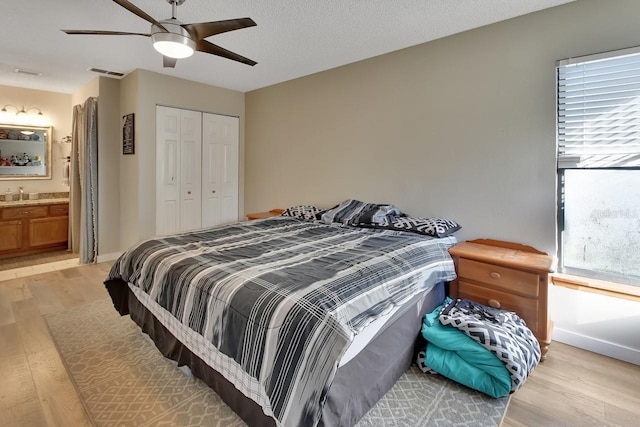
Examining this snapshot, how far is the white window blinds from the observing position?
213cm

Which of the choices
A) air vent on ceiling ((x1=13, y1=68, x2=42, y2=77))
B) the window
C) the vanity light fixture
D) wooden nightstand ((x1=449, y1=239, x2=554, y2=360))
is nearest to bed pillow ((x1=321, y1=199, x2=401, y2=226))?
wooden nightstand ((x1=449, y1=239, x2=554, y2=360))

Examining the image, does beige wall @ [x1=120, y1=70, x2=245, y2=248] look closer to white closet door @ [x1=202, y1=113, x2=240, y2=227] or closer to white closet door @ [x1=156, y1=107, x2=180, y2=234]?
white closet door @ [x1=156, y1=107, x2=180, y2=234]

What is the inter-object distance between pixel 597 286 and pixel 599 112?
46.9 inches

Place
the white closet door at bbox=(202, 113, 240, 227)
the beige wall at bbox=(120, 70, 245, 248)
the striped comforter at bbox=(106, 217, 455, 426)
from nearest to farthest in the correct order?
the striped comforter at bbox=(106, 217, 455, 426)
the beige wall at bbox=(120, 70, 245, 248)
the white closet door at bbox=(202, 113, 240, 227)

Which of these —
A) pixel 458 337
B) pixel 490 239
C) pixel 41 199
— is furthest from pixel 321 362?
pixel 41 199

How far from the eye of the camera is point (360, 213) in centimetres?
316

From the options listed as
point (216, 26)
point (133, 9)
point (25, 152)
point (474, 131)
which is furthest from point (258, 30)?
point (25, 152)

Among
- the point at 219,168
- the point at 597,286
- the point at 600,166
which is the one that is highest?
the point at 219,168

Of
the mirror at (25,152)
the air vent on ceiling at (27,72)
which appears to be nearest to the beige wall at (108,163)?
the air vent on ceiling at (27,72)

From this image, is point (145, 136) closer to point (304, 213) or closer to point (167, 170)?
point (167, 170)

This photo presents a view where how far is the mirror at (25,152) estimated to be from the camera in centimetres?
460

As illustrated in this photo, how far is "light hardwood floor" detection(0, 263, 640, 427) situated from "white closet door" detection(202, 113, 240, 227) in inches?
93.2

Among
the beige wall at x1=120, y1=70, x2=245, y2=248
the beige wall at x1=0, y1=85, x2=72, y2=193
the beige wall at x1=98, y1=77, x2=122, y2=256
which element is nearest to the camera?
the beige wall at x1=120, y1=70, x2=245, y2=248

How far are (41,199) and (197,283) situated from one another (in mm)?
4861
